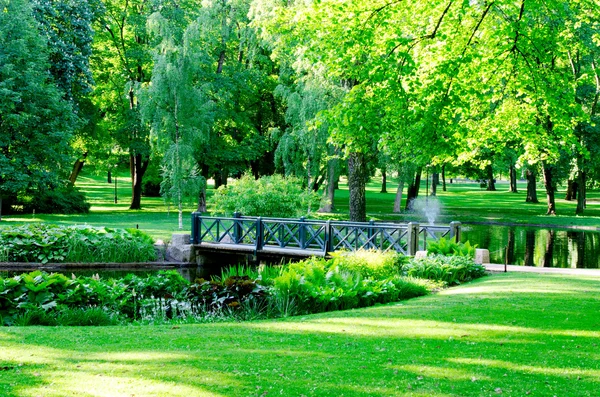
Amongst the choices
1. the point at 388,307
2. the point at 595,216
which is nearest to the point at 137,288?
the point at 388,307

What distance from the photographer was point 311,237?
18.8m

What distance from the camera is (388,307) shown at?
34.2 ft

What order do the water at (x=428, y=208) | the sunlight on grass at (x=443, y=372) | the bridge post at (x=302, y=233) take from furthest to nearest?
the water at (x=428, y=208), the bridge post at (x=302, y=233), the sunlight on grass at (x=443, y=372)

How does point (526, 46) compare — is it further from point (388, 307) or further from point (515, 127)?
point (388, 307)

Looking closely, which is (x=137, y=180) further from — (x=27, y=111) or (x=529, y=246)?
(x=529, y=246)

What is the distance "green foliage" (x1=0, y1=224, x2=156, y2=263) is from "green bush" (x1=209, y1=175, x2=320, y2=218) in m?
3.99

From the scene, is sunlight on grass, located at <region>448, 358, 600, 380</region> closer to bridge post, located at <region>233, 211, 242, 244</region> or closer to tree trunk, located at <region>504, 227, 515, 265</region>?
tree trunk, located at <region>504, 227, 515, 265</region>

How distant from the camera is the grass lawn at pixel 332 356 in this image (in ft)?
18.5

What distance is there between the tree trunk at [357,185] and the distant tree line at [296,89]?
0.17 feet

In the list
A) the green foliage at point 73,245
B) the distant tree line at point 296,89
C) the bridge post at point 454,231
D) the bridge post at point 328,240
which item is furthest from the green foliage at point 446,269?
the green foliage at point 73,245

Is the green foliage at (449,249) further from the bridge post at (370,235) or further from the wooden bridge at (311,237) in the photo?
the bridge post at (370,235)

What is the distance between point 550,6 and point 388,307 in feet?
23.5

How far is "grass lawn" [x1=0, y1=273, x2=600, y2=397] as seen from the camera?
18.5 ft

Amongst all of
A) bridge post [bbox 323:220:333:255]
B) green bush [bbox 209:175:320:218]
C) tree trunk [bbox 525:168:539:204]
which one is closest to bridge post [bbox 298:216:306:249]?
bridge post [bbox 323:220:333:255]
